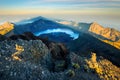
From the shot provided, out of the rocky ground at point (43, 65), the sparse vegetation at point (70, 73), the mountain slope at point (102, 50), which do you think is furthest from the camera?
the mountain slope at point (102, 50)

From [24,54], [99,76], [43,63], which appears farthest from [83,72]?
[24,54]

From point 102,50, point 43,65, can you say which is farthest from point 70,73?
point 102,50

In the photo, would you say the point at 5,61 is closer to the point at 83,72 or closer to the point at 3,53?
the point at 3,53

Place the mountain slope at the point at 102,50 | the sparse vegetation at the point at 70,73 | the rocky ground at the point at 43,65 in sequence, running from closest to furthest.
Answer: the rocky ground at the point at 43,65, the sparse vegetation at the point at 70,73, the mountain slope at the point at 102,50

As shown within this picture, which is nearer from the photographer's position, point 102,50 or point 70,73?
point 70,73

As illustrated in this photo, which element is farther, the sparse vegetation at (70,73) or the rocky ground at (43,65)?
the sparse vegetation at (70,73)

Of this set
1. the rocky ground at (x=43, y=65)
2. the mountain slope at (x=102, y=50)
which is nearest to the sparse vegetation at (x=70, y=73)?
the rocky ground at (x=43, y=65)

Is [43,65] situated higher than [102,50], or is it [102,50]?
[43,65]

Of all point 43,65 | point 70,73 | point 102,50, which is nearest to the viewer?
point 70,73

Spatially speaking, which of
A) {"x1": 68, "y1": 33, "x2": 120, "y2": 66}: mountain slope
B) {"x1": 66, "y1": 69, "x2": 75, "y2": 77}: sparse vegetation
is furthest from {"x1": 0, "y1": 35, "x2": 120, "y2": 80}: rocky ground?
{"x1": 68, "y1": 33, "x2": 120, "y2": 66}: mountain slope

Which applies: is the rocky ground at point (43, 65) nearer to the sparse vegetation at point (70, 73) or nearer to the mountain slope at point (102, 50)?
the sparse vegetation at point (70, 73)

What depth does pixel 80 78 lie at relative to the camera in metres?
32.8

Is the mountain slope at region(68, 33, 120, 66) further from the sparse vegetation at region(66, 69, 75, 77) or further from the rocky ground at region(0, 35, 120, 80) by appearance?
the sparse vegetation at region(66, 69, 75, 77)

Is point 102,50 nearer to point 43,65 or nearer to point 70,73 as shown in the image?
point 43,65
